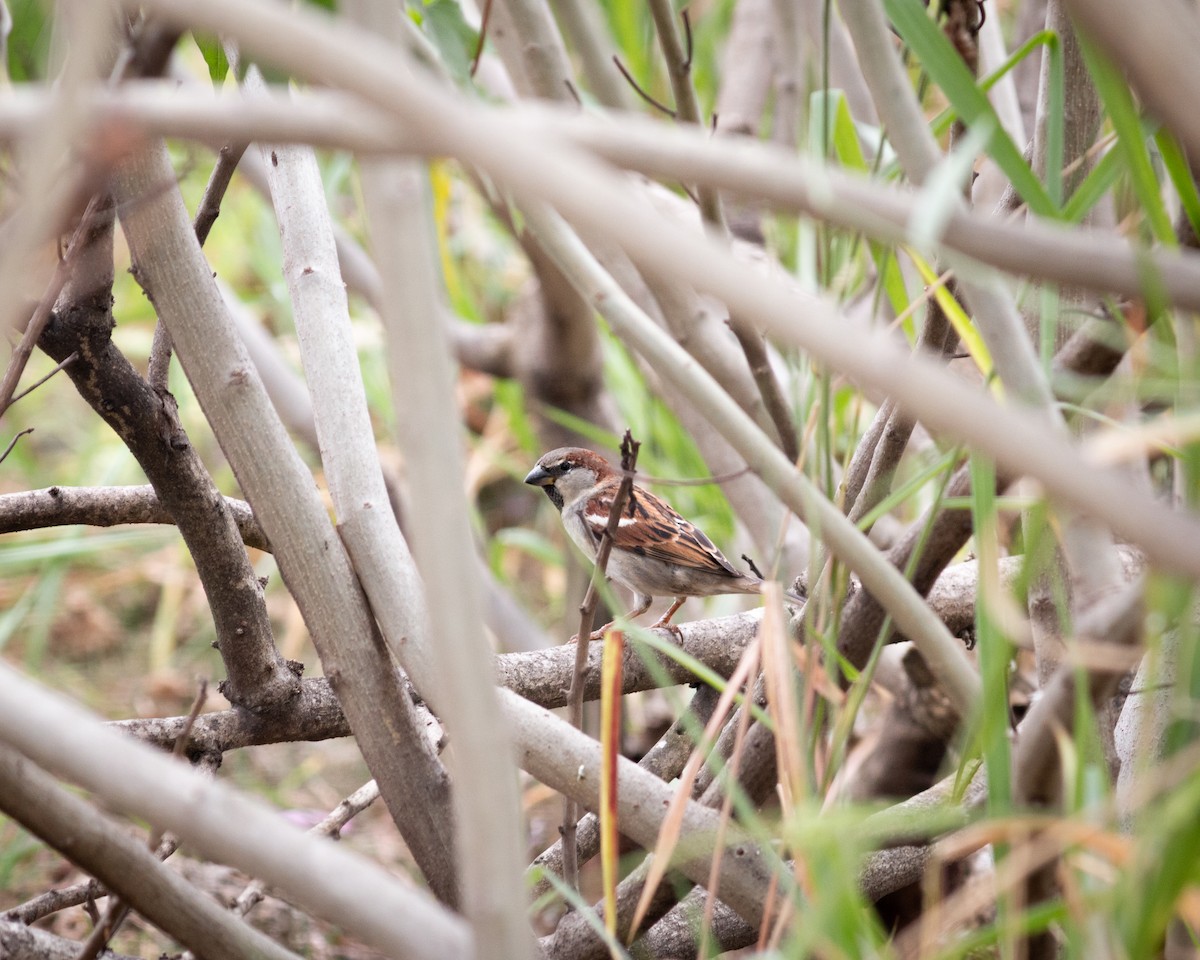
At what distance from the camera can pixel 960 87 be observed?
999mm

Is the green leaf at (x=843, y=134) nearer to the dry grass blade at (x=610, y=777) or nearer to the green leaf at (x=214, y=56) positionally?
the green leaf at (x=214, y=56)

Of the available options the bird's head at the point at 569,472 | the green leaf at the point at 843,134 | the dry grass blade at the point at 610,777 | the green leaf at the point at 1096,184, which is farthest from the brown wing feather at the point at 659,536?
the green leaf at the point at 1096,184

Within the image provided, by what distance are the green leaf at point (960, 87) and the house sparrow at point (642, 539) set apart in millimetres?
2201

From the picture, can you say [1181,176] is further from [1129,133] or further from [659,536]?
[659,536]

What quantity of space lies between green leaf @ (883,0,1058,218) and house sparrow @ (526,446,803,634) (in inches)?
86.7

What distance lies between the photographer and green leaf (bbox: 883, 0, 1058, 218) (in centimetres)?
97

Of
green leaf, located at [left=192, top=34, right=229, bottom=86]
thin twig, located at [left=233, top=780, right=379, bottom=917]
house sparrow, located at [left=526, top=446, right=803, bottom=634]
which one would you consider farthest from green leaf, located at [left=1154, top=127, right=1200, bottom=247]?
house sparrow, located at [left=526, top=446, right=803, bottom=634]

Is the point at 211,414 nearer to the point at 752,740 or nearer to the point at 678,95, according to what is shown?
the point at 752,740

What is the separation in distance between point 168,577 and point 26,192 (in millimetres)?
3971

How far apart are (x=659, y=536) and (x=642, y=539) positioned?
63 millimetres

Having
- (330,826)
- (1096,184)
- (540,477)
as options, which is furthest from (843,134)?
(540,477)

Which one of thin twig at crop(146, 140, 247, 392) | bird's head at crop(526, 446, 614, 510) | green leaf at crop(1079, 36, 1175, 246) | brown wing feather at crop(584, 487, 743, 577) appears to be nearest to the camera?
green leaf at crop(1079, 36, 1175, 246)

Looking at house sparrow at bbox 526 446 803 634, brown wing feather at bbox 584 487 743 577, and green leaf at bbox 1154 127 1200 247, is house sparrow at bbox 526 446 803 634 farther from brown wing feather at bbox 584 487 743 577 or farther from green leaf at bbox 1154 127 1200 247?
green leaf at bbox 1154 127 1200 247

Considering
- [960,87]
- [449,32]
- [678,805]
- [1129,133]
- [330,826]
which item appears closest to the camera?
[1129,133]
